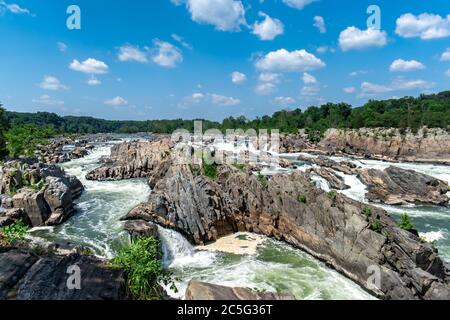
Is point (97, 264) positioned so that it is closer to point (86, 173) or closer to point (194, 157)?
point (194, 157)

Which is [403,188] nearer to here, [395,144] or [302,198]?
[302,198]

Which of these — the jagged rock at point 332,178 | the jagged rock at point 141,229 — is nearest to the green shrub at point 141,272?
the jagged rock at point 141,229

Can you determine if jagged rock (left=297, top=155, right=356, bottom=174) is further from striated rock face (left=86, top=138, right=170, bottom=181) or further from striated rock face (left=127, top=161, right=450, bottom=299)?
striated rock face (left=86, top=138, right=170, bottom=181)

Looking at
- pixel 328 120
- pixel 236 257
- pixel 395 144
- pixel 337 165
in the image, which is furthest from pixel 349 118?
pixel 236 257

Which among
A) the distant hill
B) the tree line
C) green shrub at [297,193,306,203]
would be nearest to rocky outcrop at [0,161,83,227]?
green shrub at [297,193,306,203]

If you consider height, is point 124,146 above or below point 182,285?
above
